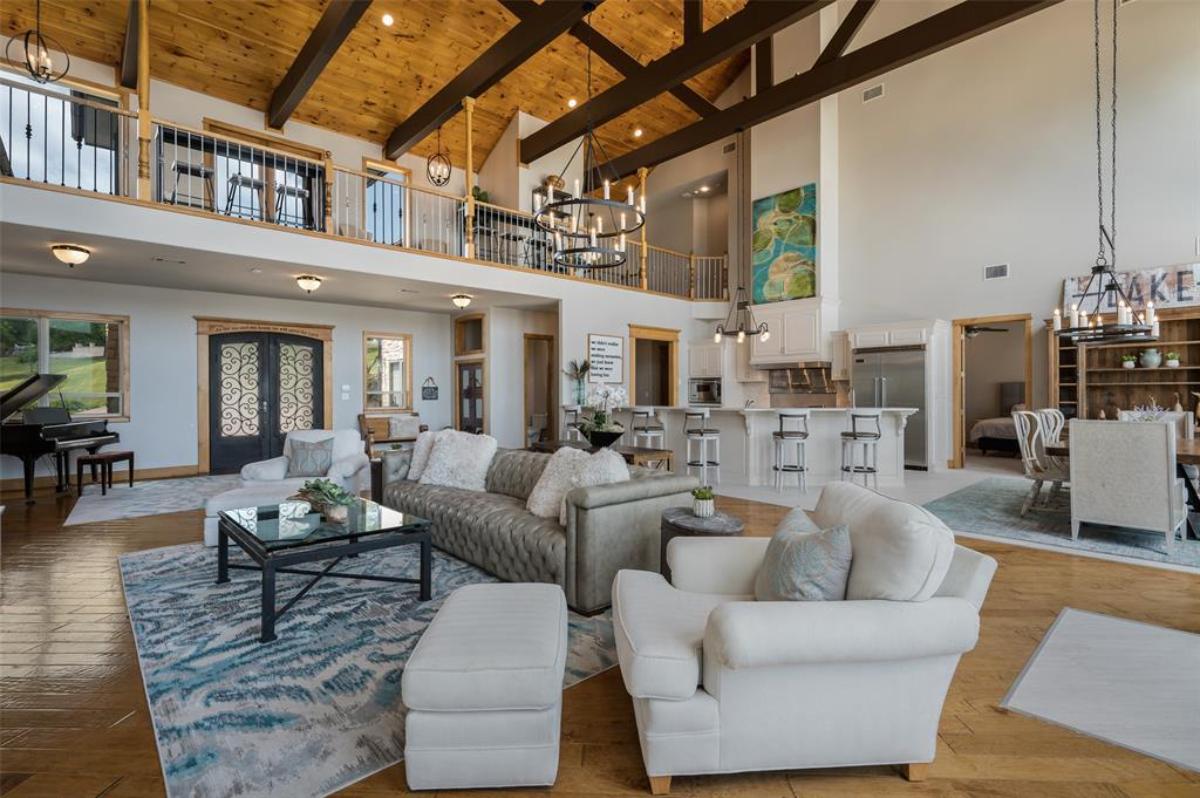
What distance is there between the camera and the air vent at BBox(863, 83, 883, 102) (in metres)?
8.73

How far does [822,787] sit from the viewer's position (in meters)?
1.67

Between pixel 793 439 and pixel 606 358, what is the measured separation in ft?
11.3

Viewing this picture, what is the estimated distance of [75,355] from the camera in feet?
22.7

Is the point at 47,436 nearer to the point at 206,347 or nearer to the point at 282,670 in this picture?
the point at 206,347

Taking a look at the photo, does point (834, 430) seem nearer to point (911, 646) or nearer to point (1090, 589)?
point (1090, 589)

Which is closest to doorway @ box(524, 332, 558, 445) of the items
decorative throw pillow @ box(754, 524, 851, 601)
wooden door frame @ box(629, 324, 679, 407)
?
wooden door frame @ box(629, 324, 679, 407)

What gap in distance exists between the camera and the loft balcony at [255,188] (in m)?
5.34

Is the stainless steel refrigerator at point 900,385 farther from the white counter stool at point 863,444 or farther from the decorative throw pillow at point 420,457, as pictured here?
the decorative throw pillow at point 420,457

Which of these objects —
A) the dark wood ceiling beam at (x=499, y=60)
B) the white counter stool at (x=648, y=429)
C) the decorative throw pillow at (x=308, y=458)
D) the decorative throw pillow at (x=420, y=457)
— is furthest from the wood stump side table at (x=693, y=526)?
the dark wood ceiling beam at (x=499, y=60)

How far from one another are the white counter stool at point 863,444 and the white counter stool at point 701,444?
5.06 feet

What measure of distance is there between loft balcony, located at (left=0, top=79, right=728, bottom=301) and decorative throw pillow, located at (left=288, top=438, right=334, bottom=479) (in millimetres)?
2455

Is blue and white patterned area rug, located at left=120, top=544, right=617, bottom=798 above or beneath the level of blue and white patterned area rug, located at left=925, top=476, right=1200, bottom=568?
beneath

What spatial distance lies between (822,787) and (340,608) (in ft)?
8.21

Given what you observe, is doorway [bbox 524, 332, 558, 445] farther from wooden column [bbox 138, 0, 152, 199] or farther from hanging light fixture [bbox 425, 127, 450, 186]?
wooden column [bbox 138, 0, 152, 199]
